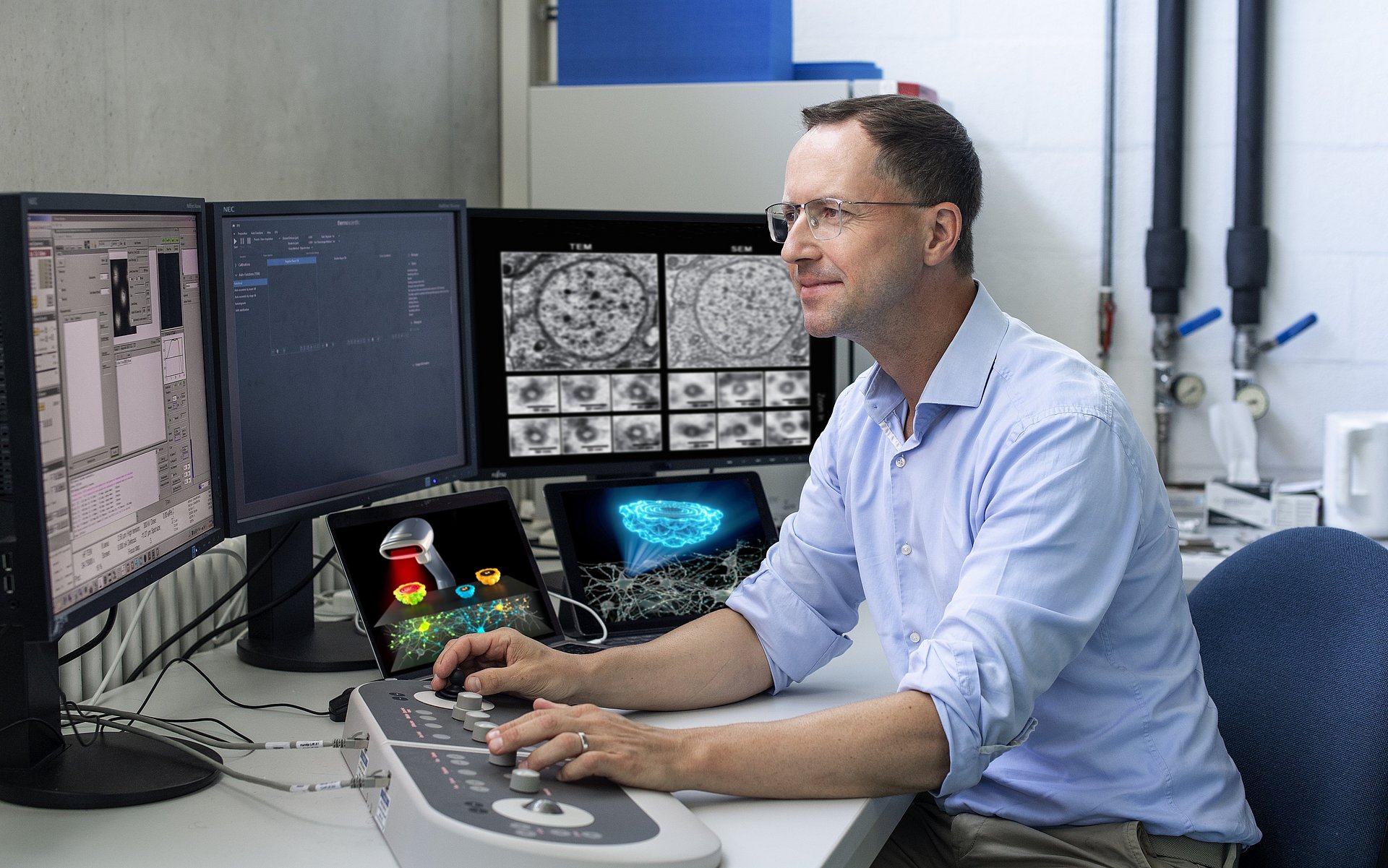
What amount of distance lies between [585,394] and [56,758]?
2.82 ft

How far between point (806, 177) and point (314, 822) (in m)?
0.77

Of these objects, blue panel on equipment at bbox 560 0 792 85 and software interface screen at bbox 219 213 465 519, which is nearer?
software interface screen at bbox 219 213 465 519

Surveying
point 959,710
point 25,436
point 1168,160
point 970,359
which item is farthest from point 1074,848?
point 1168,160

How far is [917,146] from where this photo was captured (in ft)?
4.20

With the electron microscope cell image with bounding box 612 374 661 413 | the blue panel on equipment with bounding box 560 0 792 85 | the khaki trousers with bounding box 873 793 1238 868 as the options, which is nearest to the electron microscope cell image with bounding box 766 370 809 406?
the electron microscope cell image with bounding box 612 374 661 413

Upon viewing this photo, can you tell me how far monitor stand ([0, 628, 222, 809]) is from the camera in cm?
106

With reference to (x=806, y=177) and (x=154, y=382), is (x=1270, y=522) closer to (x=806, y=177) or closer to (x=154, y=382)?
(x=806, y=177)

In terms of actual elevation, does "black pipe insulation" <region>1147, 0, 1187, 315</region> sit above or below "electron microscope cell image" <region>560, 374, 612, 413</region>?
above

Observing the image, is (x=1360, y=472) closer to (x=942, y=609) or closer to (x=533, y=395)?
(x=942, y=609)

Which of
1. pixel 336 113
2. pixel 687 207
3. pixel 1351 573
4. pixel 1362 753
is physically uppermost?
pixel 336 113

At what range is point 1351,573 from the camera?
123 centimetres

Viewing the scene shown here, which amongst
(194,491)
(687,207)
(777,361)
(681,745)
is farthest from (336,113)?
(681,745)

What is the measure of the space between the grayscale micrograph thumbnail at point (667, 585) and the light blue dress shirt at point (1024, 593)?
19cm

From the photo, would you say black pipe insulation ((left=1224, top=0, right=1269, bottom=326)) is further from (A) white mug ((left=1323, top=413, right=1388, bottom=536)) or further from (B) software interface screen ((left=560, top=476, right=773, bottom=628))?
(B) software interface screen ((left=560, top=476, right=773, bottom=628))
